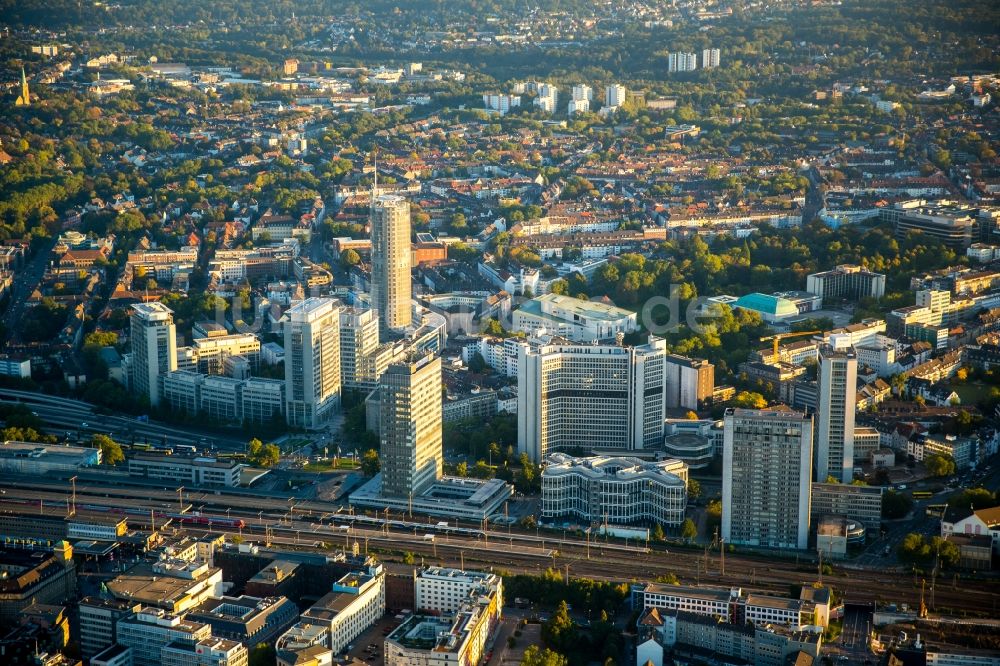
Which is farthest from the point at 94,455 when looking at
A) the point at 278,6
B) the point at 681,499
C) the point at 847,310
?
the point at 278,6

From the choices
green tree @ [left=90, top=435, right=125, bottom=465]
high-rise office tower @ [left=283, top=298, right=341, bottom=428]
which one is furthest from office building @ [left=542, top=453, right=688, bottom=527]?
green tree @ [left=90, top=435, right=125, bottom=465]

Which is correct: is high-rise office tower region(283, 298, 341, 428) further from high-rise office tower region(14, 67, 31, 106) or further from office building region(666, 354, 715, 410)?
high-rise office tower region(14, 67, 31, 106)

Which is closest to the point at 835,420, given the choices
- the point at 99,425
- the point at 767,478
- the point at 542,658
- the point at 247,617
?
the point at 767,478

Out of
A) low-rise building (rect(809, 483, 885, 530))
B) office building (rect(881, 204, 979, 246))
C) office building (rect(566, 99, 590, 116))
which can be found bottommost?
low-rise building (rect(809, 483, 885, 530))

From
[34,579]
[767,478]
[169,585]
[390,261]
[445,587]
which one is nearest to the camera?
[169,585]

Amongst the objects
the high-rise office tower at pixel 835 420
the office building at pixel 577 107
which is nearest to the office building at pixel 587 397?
the high-rise office tower at pixel 835 420

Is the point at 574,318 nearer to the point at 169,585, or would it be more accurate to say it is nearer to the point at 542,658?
the point at 169,585

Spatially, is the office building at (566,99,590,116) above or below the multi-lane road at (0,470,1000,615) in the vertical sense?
above

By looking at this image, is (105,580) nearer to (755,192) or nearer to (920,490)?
(920,490)
